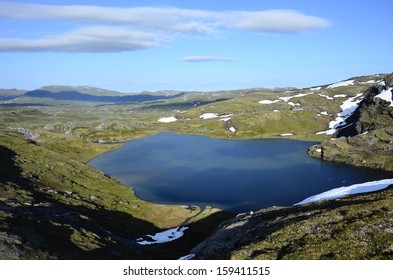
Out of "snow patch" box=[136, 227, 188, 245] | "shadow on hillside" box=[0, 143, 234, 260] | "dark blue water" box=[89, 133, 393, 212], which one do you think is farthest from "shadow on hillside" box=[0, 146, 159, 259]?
"dark blue water" box=[89, 133, 393, 212]

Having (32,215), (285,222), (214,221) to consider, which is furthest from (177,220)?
(285,222)

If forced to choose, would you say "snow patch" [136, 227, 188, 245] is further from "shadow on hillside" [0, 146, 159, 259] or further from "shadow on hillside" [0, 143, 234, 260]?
"shadow on hillside" [0, 146, 159, 259]

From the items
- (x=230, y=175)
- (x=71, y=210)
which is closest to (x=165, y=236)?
(x=71, y=210)

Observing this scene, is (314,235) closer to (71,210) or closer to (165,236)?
(165,236)

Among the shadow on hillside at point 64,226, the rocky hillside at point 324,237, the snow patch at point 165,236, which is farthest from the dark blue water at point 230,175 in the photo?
the rocky hillside at point 324,237

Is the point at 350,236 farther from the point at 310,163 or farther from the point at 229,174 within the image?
the point at 310,163

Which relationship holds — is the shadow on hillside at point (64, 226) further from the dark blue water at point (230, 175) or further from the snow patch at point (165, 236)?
the dark blue water at point (230, 175)
